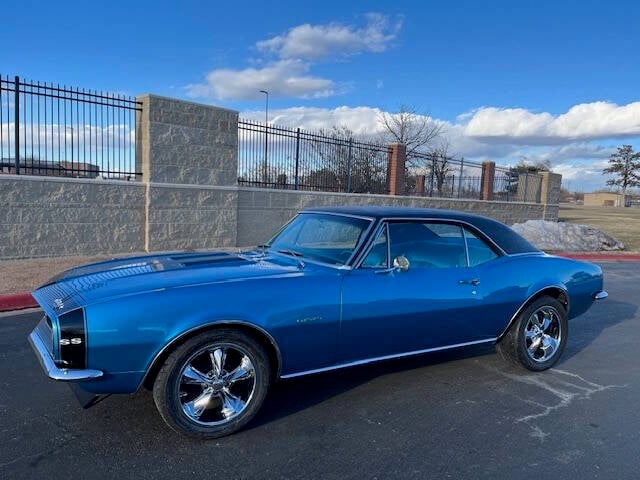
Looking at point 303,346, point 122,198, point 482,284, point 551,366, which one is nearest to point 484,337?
point 482,284

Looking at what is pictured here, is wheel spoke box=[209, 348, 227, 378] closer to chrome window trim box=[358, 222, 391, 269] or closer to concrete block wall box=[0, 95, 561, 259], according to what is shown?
chrome window trim box=[358, 222, 391, 269]

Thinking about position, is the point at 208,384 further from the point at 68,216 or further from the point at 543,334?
the point at 68,216

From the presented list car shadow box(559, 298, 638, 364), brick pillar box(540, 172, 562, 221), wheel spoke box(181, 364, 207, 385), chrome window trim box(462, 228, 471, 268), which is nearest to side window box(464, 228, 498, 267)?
chrome window trim box(462, 228, 471, 268)

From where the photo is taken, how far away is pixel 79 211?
10156 millimetres

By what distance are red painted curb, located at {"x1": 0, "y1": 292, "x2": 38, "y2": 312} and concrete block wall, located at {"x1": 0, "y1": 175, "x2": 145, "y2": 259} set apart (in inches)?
123

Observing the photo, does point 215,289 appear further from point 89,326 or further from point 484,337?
point 484,337

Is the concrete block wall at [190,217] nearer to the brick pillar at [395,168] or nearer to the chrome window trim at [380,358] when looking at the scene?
the brick pillar at [395,168]

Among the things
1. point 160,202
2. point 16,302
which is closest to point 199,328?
point 16,302

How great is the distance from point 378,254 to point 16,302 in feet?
17.3

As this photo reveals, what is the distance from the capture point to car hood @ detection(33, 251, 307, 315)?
326 centimetres

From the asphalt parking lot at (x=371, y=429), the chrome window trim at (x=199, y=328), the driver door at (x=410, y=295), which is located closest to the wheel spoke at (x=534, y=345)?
the asphalt parking lot at (x=371, y=429)

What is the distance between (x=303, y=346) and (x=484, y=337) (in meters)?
1.93

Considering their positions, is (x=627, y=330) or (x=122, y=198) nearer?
(x=627, y=330)

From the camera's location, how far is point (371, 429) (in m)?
3.63
